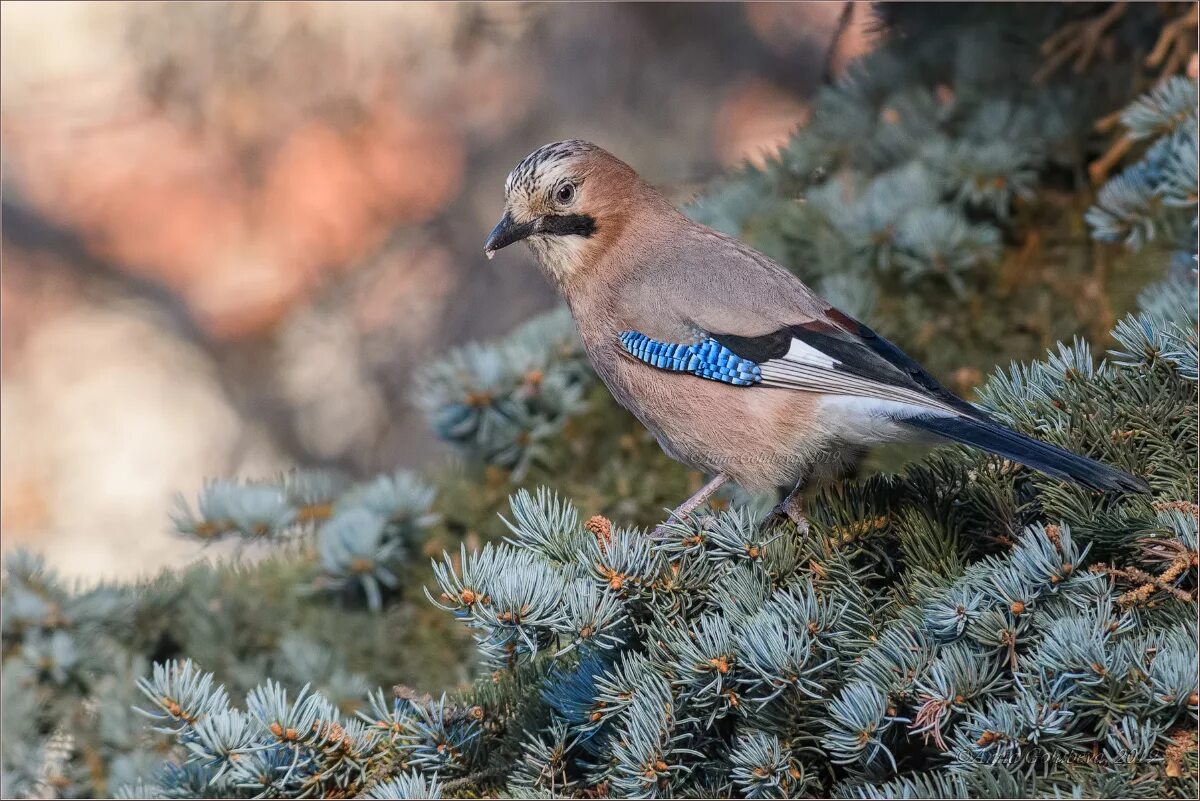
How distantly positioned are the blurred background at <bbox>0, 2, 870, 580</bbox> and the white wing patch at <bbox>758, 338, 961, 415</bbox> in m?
2.83

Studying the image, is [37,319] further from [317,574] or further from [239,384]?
[317,574]

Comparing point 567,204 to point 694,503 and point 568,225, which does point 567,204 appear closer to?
point 568,225

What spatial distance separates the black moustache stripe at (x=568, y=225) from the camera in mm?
2902

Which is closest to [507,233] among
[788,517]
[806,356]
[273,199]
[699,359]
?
[699,359]

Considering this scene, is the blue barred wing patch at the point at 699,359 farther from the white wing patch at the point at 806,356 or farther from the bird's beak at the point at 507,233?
the bird's beak at the point at 507,233

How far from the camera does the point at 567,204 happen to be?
2910 mm

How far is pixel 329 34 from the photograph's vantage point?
18.5 ft

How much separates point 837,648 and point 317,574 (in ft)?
5.78

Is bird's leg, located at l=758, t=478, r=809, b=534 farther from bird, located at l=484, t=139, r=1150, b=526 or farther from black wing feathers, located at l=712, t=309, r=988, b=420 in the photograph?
black wing feathers, located at l=712, t=309, r=988, b=420

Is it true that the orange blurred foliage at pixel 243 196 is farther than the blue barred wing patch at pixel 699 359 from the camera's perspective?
Yes

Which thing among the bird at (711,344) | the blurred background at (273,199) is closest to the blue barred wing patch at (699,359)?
the bird at (711,344)

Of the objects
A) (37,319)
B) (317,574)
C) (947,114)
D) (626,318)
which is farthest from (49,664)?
(37,319)

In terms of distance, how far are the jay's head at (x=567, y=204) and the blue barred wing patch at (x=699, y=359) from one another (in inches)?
14.2

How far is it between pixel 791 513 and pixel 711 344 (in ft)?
1.73
